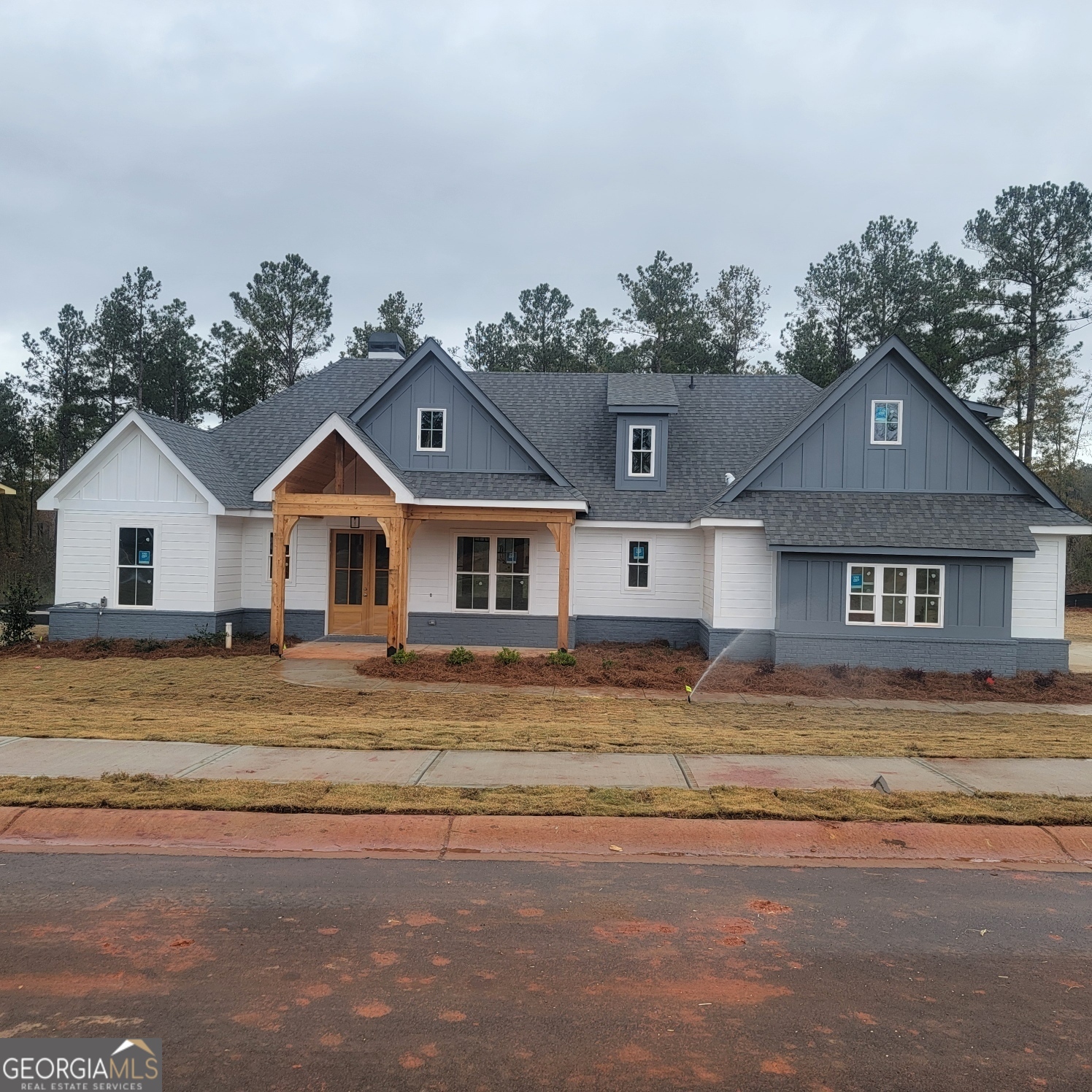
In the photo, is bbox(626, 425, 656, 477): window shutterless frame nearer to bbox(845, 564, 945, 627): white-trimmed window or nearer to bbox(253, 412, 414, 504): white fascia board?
bbox(845, 564, 945, 627): white-trimmed window

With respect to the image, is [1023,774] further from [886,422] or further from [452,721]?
[886,422]

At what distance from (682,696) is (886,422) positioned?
7.68 m

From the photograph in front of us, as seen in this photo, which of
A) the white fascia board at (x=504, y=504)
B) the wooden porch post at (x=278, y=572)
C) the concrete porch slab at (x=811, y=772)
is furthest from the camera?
the white fascia board at (x=504, y=504)

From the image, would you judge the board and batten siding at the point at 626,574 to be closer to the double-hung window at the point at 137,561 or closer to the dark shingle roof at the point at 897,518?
the dark shingle roof at the point at 897,518

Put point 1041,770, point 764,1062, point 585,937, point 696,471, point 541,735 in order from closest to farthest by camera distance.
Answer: point 764,1062, point 585,937, point 1041,770, point 541,735, point 696,471

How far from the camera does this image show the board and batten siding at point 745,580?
59.2ft

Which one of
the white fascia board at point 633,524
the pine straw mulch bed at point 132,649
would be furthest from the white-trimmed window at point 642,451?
the pine straw mulch bed at point 132,649

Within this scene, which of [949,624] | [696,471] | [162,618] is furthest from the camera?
[696,471]

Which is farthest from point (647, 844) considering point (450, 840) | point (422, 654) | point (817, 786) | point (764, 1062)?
point (422, 654)

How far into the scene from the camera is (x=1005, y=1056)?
3.95 metres

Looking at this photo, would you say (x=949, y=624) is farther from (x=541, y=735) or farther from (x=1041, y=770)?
(x=541, y=735)

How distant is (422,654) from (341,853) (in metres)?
11.1

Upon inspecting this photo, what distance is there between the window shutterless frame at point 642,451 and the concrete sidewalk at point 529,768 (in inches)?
487

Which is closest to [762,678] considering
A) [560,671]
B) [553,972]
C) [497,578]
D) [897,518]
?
[560,671]
